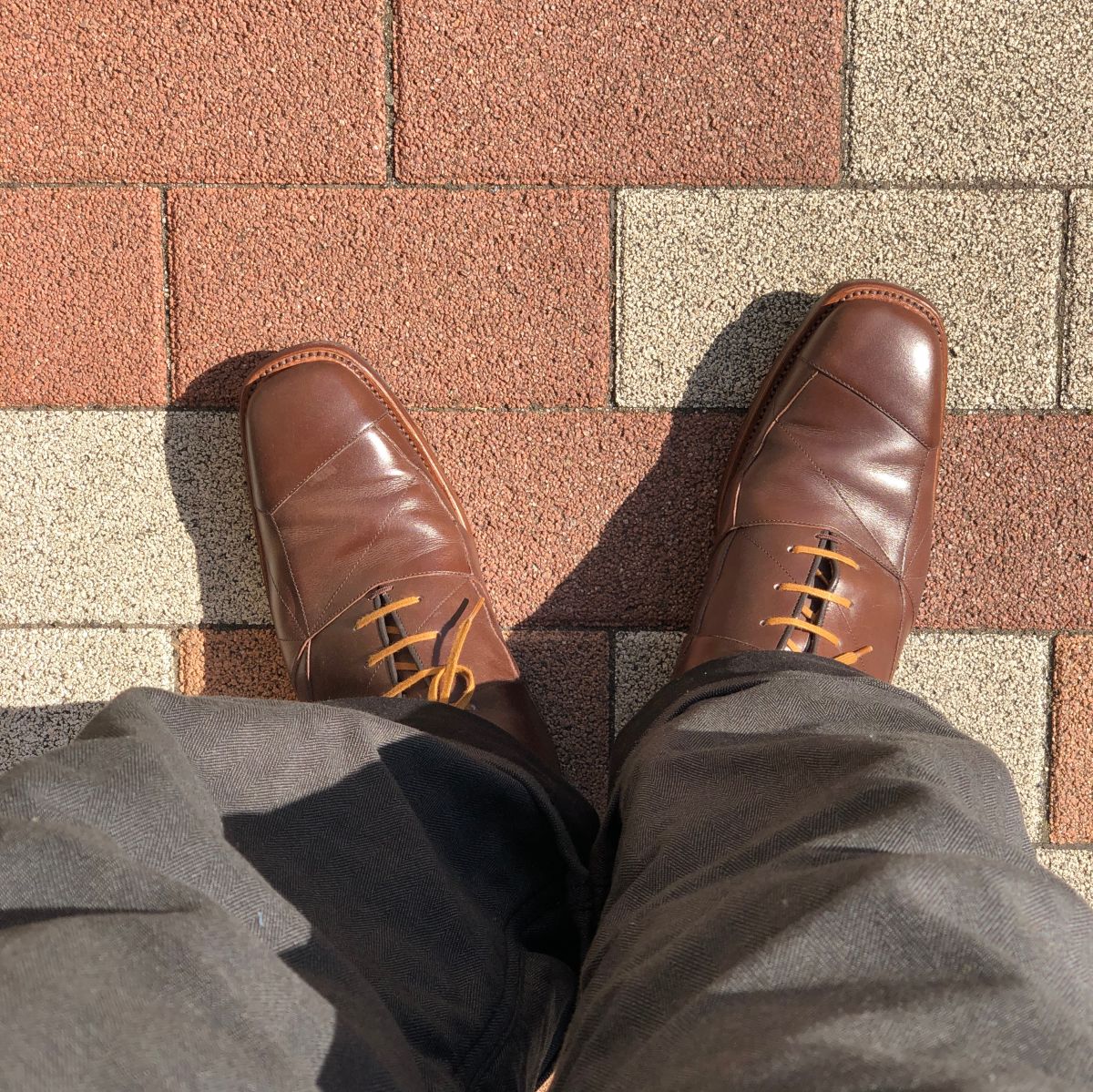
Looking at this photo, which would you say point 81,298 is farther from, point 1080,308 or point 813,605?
point 1080,308

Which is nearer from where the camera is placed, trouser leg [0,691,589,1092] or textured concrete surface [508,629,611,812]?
trouser leg [0,691,589,1092]

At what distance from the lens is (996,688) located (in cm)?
151

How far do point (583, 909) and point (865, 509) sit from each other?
831 millimetres

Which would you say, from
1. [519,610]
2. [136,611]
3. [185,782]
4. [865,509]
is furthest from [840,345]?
[136,611]

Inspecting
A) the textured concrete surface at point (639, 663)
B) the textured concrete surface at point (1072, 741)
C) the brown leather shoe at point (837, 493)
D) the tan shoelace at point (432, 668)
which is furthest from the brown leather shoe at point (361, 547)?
the textured concrete surface at point (1072, 741)

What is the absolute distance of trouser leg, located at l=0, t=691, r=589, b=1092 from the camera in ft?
2.04

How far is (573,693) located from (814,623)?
17.1 inches

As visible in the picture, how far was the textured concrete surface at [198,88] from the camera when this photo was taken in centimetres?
145

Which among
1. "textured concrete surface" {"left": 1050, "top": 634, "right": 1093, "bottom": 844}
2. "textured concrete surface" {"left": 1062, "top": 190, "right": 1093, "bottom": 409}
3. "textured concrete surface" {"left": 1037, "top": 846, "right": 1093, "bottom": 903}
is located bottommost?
"textured concrete surface" {"left": 1037, "top": 846, "right": 1093, "bottom": 903}

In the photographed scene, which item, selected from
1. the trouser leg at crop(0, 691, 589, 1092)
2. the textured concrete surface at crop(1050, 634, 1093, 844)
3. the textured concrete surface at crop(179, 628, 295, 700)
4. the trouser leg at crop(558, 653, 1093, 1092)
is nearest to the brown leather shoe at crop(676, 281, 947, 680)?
the textured concrete surface at crop(1050, 634, 1093, 844)

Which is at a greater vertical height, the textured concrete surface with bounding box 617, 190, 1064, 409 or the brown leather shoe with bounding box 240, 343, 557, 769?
the textured concrete surface with bounding box 617, 190, 1064, 409

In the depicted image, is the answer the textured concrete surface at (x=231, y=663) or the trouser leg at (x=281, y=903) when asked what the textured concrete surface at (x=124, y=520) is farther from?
the trouser leg at (x=281, y=903)

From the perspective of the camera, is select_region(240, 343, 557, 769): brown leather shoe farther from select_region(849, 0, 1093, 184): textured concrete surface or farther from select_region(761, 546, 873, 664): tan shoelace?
select_region(849, 0, 1093, 184): textured concrete surface

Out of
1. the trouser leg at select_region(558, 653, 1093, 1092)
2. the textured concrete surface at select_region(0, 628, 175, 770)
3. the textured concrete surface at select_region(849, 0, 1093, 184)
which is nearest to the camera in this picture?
the trouser leg at select_region(558, 653, 1093, 1092)
